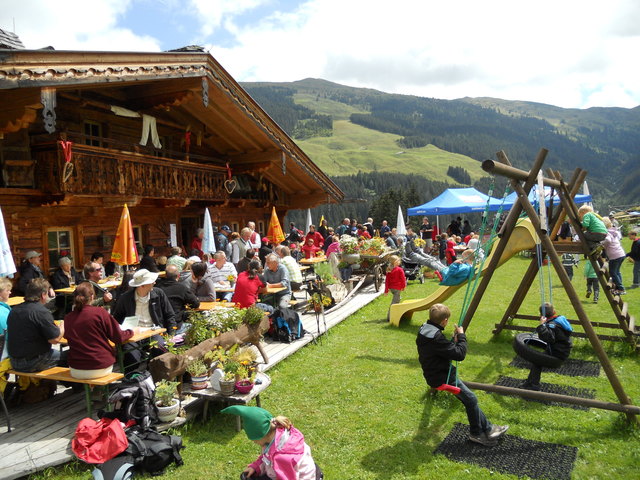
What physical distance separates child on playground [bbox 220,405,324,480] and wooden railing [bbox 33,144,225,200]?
28.2 ft

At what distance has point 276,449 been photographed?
356 cm

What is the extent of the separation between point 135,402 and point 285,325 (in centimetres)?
387

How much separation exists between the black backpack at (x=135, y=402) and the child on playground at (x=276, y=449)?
6.01 ft

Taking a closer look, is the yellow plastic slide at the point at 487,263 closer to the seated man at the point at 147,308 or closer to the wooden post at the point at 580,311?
the wooden post at the point at 580,311

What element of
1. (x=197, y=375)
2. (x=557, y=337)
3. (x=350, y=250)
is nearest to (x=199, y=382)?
(x=197, y=375)

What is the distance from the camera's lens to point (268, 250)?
13508 mm

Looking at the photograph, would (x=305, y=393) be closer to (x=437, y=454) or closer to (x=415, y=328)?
(x=437, y=454)

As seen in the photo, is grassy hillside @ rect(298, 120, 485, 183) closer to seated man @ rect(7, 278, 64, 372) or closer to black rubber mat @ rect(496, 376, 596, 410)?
black rubber mat @ rect(496, 376, 596, 410)

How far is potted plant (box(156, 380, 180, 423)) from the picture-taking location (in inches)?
201

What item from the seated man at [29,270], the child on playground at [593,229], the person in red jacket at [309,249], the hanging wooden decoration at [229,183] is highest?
the hanging wooden decoration at [229,183]

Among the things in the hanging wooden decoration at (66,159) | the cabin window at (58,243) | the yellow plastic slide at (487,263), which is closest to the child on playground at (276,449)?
the yellow plastic slide at (487,263)

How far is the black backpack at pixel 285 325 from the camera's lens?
8492mm

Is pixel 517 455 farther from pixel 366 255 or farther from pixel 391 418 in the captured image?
pixel 366 255

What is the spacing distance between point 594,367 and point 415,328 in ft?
11.6
